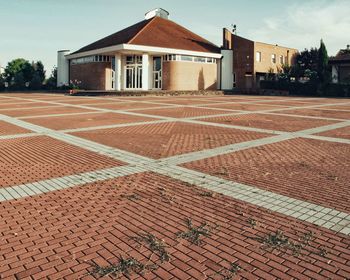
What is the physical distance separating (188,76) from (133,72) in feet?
22.0

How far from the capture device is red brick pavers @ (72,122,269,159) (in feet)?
31.6

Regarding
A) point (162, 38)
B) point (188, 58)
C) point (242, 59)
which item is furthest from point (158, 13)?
point (242, 59)

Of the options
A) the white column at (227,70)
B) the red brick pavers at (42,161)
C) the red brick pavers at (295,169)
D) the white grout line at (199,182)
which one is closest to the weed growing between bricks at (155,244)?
the white grout line at (199,182)

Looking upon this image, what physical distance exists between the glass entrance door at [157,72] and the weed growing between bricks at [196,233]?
123 feet

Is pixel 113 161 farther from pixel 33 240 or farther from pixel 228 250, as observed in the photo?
pixel 228 250

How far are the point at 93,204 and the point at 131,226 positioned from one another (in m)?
1.09

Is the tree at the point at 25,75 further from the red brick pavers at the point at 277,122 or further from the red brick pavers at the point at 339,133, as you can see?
the red brick pavers at the point at 339,133

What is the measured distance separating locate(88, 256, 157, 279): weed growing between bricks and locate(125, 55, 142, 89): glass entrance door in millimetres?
38383

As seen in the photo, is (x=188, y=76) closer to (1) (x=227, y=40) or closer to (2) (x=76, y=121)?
(1) (x=227, y=40)

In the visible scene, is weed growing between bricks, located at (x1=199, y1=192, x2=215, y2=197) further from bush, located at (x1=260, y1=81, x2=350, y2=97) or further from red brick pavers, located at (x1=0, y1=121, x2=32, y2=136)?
bush, located at (x1=260, y1=81, x2=350, y2=97)

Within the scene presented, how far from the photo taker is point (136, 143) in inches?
A: 411

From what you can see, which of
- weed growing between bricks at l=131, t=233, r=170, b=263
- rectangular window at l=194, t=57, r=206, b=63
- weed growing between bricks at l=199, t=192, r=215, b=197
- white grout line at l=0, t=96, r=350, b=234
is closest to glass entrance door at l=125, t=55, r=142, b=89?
rectangular window at l=194, t=57, r=206, b=63

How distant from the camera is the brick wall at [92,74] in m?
42.6

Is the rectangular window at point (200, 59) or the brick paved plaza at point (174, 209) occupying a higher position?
the rectangular window at point (200, 59)
